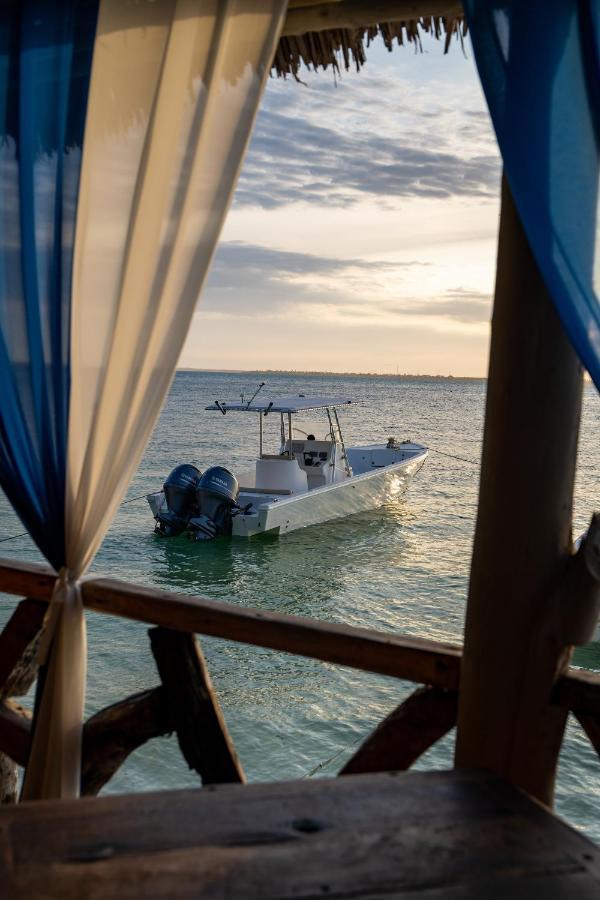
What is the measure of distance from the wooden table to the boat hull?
31.5ft

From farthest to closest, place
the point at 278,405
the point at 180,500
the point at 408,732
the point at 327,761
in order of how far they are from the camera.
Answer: the point at 180,500
the point at 278,405
the point at 327,761
the point at 408,732

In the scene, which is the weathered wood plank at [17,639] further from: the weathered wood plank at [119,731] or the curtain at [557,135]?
the curtain at [557,135]

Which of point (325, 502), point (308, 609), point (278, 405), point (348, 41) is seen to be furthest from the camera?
point (325, 502)

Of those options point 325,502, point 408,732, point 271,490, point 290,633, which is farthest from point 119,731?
point 325,502

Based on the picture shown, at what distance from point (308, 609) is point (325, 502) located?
2366mm

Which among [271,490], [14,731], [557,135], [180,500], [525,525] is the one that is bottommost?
[180,500]

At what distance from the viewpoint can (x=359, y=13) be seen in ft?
5.60

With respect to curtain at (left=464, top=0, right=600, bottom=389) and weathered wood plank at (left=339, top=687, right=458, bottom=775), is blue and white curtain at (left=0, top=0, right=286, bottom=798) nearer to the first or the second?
curtain at (left=464, top=0, right=600, bottom=389)

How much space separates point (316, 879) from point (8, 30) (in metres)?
1.72

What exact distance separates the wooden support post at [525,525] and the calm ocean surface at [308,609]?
875mm

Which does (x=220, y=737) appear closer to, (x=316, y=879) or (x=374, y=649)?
(x=374, y=649)

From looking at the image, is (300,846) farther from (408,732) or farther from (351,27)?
(351,27)

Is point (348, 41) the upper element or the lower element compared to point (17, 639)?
upper

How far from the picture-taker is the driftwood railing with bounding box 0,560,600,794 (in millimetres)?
1509
